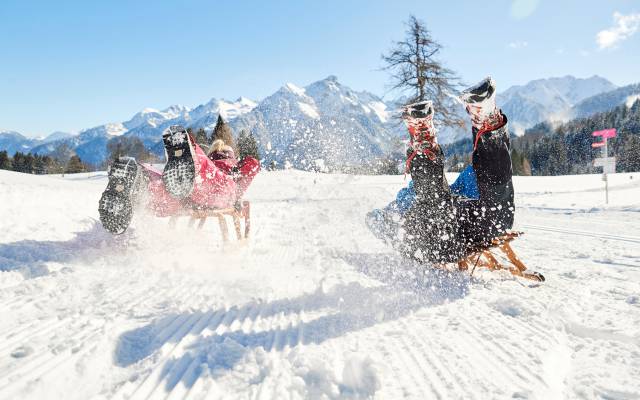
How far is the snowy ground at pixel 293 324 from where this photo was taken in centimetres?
153

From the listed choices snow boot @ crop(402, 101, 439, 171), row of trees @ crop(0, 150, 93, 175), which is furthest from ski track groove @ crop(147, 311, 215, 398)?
row of trees @ crop(0, 150, 93, 175)

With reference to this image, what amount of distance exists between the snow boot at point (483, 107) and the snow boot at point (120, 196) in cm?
338

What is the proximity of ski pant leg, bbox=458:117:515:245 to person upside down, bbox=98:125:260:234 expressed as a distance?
2.76 metres

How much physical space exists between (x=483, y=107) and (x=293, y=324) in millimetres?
2171

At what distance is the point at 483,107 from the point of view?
8.79 ft

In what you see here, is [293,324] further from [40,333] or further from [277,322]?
[40,333]

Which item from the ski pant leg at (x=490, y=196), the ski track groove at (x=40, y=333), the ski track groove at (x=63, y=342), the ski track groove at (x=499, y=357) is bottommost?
the ski track groove at (x=499, y=357)

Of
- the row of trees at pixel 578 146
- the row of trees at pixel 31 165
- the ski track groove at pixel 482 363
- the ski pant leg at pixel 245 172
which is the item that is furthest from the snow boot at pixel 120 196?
the row of trees at pixel 578 146

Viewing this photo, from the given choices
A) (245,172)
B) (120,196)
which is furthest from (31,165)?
(120,196)

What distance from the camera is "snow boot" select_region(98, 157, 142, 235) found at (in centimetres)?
355

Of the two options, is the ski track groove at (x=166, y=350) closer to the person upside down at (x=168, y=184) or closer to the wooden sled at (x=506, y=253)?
the person upside down at (x=168, y=184)

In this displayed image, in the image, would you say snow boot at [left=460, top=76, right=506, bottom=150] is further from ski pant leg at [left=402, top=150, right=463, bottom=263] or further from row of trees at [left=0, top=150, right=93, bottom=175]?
row of trees at [left=0, top=150, right=93, bottom=175]

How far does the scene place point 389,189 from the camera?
18.5 m

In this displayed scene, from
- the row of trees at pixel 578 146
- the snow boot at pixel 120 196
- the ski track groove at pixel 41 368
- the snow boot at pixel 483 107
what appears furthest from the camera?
the row of trees at pixel 578 146
